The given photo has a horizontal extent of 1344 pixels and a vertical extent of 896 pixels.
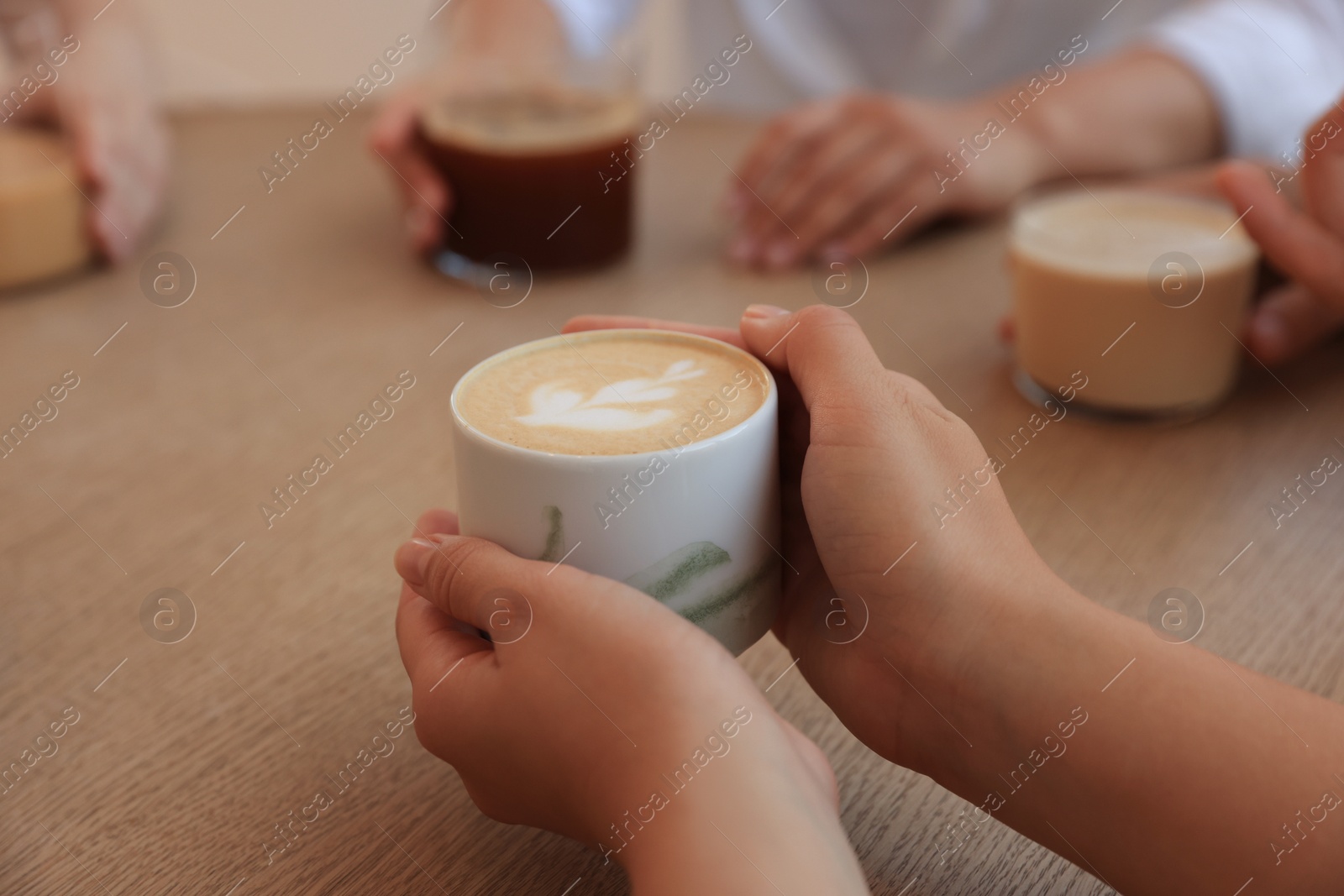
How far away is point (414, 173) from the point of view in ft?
4.40

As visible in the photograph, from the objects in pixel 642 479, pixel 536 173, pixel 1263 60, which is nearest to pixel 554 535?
pixel 642 479

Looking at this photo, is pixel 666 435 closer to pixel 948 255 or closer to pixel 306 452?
pixel 306 452

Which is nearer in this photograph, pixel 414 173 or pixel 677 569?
pixel 677 569

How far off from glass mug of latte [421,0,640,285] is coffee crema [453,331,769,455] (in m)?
0.61

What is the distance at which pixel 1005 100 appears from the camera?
1468 mm

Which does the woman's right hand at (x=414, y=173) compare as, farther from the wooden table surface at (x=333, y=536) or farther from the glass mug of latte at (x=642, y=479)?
the glass mug of latte at (x=642, y=479)

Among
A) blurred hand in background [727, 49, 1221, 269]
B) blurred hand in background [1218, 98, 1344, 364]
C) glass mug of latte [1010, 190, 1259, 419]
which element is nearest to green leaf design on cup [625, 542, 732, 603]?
glass mug of latte [1010, 190, 1259, 419]

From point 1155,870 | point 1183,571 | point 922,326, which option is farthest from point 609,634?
point 922,326

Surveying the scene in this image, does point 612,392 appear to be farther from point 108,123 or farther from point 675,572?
point 108,123

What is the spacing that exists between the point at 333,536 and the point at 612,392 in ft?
1.09

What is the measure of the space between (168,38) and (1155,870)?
3.38 m

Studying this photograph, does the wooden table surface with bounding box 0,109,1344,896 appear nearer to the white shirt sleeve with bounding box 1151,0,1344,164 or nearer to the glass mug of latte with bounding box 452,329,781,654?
the glass mug of latte with bounding box 452,329,781,654

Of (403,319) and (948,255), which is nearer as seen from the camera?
(403,319)

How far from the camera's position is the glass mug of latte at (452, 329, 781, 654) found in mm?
522
